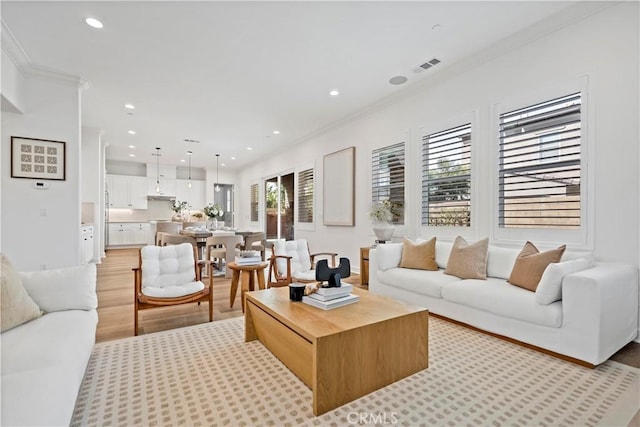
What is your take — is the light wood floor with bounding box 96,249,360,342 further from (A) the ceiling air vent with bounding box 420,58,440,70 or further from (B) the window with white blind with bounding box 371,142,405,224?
(A) the ceiling air vent with bounding box 420,58,440,70

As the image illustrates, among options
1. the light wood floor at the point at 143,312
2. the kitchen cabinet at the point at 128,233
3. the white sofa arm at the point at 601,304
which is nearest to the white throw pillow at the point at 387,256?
the light wood floor at the point at 143,312

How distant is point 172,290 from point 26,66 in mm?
3572

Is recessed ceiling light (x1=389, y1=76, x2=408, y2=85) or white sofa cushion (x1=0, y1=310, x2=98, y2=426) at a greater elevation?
recessed ceiling light (x1=389, y1=76, x2=408, y2=85)

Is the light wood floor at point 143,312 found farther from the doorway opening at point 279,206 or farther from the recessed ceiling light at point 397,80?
the doorway opening at point 279,206

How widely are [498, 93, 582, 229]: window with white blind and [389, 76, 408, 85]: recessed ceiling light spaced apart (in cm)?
139

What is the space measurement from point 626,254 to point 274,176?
7.62 m

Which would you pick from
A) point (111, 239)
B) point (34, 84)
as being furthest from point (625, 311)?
point (111, 239)

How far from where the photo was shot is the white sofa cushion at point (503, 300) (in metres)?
2.32

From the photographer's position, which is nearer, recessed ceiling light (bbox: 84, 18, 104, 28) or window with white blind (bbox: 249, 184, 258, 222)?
recessed ceiling light (bbox: 84, 18, 104, 28)

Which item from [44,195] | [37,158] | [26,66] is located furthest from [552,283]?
[26,66]

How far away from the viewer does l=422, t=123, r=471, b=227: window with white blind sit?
12.8 ft

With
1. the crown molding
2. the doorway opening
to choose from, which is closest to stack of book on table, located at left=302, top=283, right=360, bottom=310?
the crown molding

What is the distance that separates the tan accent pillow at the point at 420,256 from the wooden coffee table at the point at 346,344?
4.67 feet

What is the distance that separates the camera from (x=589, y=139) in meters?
2.83
